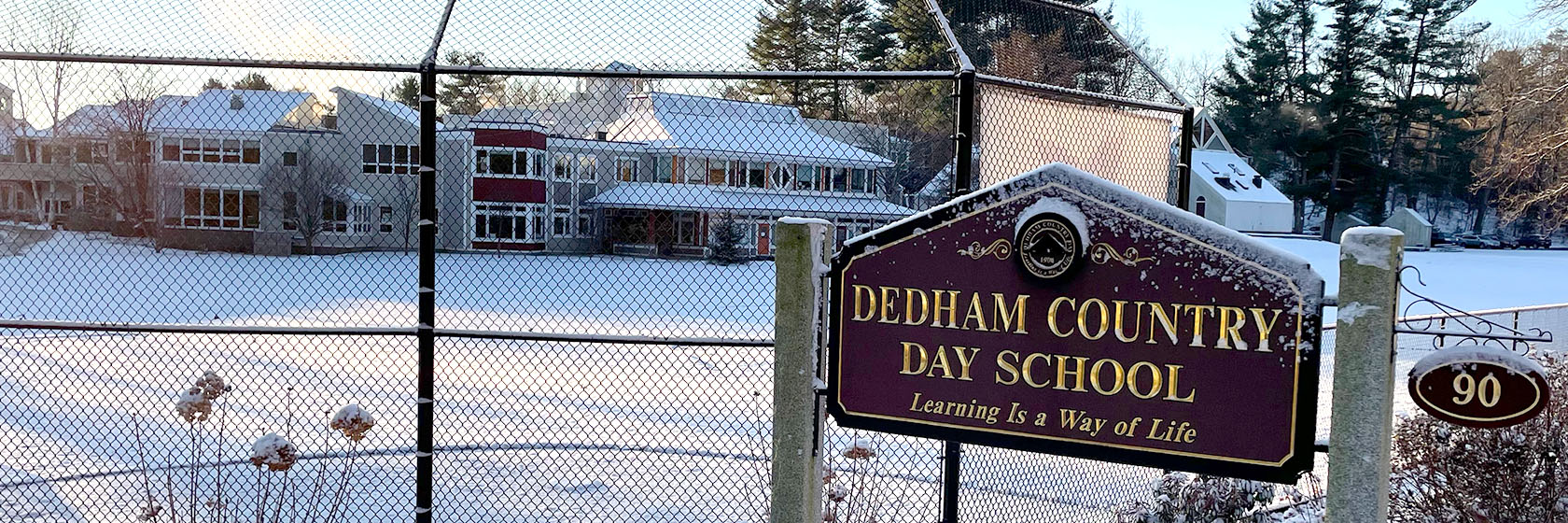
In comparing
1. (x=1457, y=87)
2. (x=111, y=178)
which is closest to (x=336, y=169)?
(x=111, y=178)

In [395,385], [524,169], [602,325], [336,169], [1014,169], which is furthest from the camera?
[602,325]

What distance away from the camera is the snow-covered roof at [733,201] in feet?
19.9

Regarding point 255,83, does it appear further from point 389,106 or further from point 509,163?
point 509,163

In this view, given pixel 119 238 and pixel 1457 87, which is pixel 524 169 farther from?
pixel 1457 87

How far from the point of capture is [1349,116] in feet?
160

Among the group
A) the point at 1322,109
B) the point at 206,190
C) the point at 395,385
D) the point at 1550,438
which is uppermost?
the point at 1322,109

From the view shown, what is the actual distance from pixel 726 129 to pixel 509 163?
129cm

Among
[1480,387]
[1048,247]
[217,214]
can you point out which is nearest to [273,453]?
[1048,247]

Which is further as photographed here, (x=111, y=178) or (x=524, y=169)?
(x=111, y=178)

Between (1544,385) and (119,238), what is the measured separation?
25.6 feet

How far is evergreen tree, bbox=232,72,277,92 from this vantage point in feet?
24.5

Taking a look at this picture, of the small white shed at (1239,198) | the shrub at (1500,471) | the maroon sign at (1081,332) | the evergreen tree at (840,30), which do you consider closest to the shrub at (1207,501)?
the shrub at (1500,471)

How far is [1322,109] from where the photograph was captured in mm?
49500

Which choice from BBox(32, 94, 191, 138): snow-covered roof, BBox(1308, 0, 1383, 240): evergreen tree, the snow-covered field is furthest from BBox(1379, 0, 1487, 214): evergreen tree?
BBox(32, 94, 191, 138): snow-covered roof
